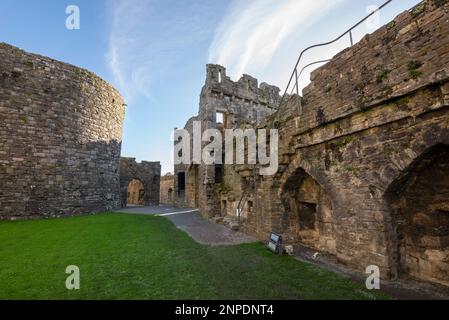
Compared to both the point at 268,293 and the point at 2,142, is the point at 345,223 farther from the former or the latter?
the point at 2,142

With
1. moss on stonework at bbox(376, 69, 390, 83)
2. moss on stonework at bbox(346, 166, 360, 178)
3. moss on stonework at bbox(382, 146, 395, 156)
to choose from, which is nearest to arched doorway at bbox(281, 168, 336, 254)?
moss on stonework at bbox(346, 166, 360, 178)


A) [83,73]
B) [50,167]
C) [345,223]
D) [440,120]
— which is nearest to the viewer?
[440,120]

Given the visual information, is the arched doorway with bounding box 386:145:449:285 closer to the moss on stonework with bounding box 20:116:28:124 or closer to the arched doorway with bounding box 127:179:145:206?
the moss on stonework with bounding box 20:116:28:124

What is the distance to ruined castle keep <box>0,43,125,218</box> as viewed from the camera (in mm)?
11797

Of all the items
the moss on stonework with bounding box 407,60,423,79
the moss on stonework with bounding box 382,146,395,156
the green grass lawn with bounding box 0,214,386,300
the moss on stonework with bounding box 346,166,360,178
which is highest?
the moss on stonework with bounding box 407,60,423,79

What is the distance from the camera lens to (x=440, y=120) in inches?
149

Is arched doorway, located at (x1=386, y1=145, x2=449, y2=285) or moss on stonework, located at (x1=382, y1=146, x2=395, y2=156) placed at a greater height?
moss on stonework, located at (x1=382, y1=146, x2=395, y2=156)

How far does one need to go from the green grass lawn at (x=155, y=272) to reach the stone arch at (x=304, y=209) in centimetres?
144

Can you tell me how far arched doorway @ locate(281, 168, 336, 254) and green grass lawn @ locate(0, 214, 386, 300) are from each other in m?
1.44

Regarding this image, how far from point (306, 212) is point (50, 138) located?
44.6ft

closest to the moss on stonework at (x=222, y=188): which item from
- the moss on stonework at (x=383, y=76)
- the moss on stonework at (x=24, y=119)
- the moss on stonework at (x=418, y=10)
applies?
the moss on stonework at (x=383, y=76)

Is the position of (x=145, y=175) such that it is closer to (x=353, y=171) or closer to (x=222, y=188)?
(x=222, y=188)
